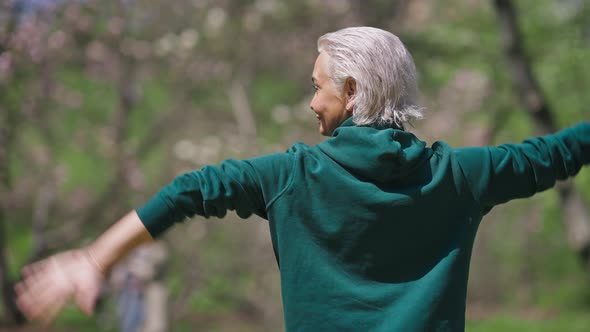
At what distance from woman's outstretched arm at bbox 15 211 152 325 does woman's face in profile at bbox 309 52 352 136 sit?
508 millimetres

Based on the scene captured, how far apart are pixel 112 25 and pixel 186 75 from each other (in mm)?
1701

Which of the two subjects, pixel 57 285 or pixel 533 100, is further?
pixel 533 100

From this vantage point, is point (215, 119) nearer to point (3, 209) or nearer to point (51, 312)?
point (3, 209)

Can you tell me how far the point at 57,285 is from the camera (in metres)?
1.55

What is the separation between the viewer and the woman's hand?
1.53 meters

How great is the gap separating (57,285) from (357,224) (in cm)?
63

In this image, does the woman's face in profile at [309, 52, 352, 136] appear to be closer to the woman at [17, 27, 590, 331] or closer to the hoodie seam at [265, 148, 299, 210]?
the woman at [17, 27, 590, 331]

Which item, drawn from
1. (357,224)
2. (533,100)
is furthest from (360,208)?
(533,100)

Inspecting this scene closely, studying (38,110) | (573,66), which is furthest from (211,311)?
(573,66)

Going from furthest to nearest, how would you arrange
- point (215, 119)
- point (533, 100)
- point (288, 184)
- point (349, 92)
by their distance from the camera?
1. point (215, 119)
2. point (533, 100)
3. point (349, 92)
4. point (288, 184)

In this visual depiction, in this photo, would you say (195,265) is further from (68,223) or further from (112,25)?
(112,25)

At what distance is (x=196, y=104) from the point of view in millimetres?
12656

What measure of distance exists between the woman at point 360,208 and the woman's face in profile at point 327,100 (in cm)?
1

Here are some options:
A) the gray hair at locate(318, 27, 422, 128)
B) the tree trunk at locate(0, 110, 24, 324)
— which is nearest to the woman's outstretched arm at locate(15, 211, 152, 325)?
the gray hair at locate(318, 27, 422, 128)
